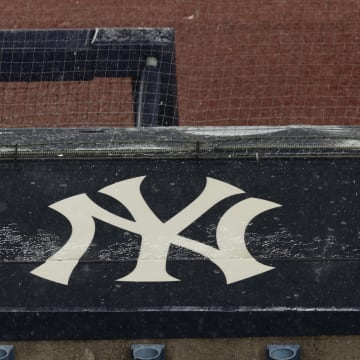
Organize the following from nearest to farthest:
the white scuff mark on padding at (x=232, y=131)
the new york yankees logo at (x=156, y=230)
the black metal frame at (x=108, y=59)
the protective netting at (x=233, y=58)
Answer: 1. the new york yankees logo at (x=156, y=230)
2. the white scuff mark on padding at (x=232, y=131)
3. the black metal frame at (x=108, y=59)
4. the protective netting at (x=233, y=58)

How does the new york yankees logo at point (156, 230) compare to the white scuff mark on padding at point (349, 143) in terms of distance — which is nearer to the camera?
the new york yankees logo at point (156, 230)

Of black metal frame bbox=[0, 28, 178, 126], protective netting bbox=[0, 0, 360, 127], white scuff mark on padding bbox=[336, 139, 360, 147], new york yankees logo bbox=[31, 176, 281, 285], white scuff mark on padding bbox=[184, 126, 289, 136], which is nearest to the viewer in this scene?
new york yankees logo bbox=[31, 176, 281, 285]

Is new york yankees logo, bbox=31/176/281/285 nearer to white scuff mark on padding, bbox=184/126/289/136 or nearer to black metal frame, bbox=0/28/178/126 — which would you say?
white scuff mark on padding, bbox=184/126/289/136

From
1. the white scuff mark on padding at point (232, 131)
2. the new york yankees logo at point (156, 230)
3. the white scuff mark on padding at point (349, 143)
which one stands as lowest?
the new york yankees logo at point (156, 230)

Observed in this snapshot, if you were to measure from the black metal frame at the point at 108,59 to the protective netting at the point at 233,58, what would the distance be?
290 cm

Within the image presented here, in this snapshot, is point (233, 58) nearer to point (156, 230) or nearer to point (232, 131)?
point (232, 131)

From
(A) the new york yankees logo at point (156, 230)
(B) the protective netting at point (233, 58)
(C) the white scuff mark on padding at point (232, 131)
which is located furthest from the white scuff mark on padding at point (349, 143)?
(B) the protective netting at point (233, 58)

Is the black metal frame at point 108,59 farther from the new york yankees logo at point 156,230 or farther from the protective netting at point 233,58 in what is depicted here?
the protective netting at point 233,58

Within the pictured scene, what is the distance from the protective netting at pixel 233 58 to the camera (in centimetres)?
1130

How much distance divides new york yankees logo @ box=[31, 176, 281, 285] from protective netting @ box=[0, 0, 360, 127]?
5.72 m

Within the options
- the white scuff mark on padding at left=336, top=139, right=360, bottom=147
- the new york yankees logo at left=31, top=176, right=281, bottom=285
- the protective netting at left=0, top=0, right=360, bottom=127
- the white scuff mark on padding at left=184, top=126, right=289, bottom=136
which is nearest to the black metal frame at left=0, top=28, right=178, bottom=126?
the white scuff mark on padding at left=184, top=126, right=289, bottom=136

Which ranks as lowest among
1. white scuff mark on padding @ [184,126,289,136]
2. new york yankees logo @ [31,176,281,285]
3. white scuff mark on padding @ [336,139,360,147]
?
new york yankees logo @ [31,176,281,285]

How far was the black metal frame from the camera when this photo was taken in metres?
7.76

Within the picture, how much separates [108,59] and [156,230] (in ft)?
9.64
